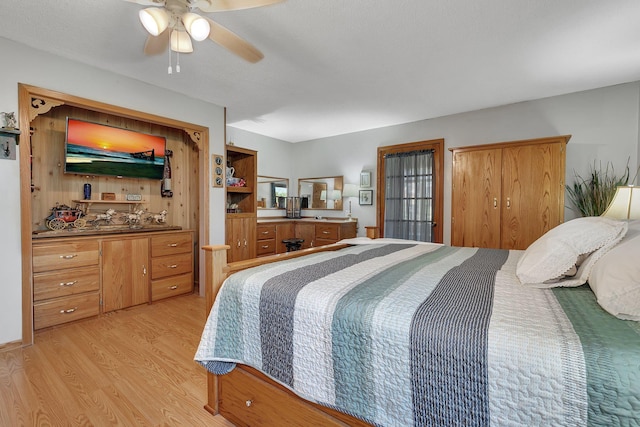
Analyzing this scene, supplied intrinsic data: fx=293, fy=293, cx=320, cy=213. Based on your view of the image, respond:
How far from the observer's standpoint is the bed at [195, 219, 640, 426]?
0.72 m

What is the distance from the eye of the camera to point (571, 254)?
4.11ft

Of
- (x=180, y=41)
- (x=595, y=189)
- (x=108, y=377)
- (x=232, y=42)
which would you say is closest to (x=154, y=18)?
(x=180, y=41)

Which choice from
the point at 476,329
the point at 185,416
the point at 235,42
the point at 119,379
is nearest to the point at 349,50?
the point at 235,42

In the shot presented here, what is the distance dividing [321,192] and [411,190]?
5.82 feet

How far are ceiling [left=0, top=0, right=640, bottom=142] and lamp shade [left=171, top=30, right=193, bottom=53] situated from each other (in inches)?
11.0

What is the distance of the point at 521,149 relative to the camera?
322 cm

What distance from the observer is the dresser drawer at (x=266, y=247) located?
489cm

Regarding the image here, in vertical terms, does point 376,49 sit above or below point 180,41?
above

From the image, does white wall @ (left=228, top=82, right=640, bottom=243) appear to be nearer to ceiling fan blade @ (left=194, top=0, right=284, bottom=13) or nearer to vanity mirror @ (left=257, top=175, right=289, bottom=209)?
vanity mirror @ (left=257, top=175, right=289, bottom=209)

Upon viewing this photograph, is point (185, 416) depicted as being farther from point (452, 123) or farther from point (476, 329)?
point (452, 123)

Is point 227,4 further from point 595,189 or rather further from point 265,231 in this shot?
point 595,189

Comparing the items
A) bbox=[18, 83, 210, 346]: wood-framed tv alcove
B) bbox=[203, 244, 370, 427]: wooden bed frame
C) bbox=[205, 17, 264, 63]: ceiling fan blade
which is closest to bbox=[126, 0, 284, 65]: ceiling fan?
bbox=[205, 17, 264, 63]: ceiling fan blade

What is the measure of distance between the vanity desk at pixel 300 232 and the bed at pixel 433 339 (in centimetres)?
323

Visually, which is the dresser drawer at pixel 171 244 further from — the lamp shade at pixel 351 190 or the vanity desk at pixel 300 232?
the lamp shade at pixel 351 190
